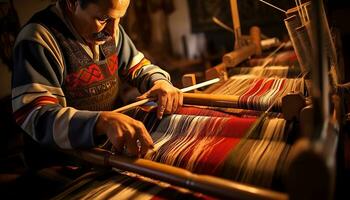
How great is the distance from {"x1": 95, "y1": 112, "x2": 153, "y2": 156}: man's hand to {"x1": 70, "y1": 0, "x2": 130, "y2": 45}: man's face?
0.40 m

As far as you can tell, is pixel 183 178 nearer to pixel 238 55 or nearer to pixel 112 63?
pixel 112 63

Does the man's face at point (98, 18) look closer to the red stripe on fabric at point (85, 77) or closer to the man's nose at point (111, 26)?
the man's nose at point (111, 26)

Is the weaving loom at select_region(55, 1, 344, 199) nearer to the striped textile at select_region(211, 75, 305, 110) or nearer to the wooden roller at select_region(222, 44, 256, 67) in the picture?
the striped textile at select_region(211, 75, 305, 110)

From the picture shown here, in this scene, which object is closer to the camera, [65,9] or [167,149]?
[167,149]

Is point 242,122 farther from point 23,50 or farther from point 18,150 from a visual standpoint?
point 18,150

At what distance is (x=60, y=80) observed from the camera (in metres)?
1.24

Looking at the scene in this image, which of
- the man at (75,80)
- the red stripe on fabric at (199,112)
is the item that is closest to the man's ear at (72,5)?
the man at (75,80)

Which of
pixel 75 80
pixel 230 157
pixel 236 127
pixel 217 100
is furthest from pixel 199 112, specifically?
pixel 75 80

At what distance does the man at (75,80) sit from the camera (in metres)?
0.99

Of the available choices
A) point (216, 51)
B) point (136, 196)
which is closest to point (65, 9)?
point (136, 196)

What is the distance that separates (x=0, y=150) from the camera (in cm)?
244

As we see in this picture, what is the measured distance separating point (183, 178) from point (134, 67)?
0.98 m

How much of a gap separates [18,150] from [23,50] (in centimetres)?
156

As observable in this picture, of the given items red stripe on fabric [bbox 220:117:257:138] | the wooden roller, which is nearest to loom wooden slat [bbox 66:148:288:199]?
red stripe on fabric [bbox 220:117:257:138]
